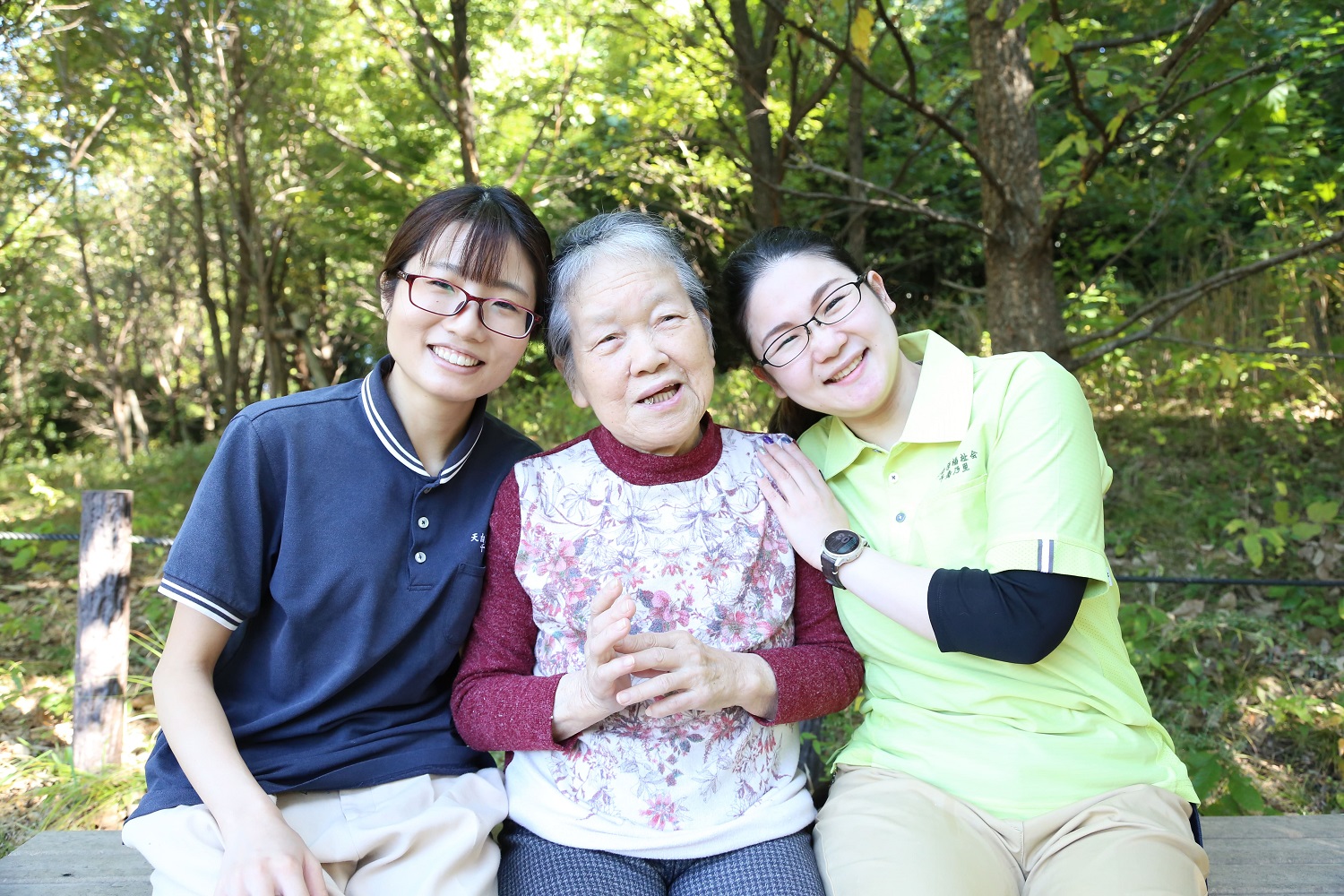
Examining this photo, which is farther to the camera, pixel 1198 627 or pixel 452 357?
pixel 1198 627

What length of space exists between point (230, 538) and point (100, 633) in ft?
7.19

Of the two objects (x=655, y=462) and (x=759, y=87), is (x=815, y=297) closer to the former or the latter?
(x=655, y=462)

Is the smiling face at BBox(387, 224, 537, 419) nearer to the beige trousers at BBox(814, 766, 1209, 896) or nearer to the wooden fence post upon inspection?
the beige trousers at BBox(814, 766, 1209, 896)

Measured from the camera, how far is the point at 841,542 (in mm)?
1795

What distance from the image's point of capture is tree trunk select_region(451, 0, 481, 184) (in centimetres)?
448

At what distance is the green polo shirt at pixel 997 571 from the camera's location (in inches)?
67.1

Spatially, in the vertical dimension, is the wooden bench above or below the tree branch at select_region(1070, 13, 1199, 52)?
below

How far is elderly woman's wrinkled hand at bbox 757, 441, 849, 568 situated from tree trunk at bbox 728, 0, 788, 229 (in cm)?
291

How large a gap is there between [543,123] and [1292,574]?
472 cm

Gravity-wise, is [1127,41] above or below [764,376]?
above

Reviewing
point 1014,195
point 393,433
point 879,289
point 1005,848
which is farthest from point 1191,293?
point 393,433

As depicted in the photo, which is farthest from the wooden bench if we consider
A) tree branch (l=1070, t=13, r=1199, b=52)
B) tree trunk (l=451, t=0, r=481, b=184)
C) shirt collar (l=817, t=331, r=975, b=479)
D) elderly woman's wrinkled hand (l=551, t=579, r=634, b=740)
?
tree trunk (l=451, t=0, r=481, b=184)

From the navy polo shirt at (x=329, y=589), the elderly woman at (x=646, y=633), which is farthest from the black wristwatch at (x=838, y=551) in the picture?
the navy polo shirt at (x=329, y=589)

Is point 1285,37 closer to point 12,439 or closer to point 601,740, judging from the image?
point 601,740
